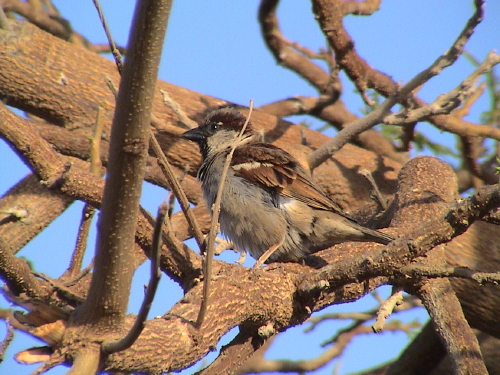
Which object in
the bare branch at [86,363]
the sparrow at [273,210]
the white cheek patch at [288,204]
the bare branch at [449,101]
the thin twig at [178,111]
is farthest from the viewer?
the thin twig at [178,111]

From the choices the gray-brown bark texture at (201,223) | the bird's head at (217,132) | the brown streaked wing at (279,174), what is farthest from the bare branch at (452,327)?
the bird's head at (217,132)

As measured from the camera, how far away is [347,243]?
4273 millimetres

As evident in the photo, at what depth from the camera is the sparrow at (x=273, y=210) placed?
423 cm

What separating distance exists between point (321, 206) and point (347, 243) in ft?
1.03

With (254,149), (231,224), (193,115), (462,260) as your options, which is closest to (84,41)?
(193,115)

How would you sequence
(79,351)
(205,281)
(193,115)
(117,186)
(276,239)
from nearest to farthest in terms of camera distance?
(117,186) → (79,351) → (205,281) → (276,239) → (193,115)

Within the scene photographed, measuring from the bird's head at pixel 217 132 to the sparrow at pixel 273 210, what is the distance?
50cm

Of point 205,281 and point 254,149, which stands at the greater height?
point 254,149

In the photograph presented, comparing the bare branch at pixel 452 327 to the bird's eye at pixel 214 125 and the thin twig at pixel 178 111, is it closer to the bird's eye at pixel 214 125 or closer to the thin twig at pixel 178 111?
the bird's eye at pixel 214 125

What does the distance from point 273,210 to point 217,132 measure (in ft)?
3.96

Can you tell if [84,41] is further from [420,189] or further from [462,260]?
[462,260]

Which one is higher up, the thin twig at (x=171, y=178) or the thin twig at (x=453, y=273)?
the thin twig at (x=171, y=178)

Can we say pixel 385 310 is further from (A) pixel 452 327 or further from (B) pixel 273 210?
(B) pixel 273 210

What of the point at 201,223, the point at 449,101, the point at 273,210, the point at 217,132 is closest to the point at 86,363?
the point at 273,210
